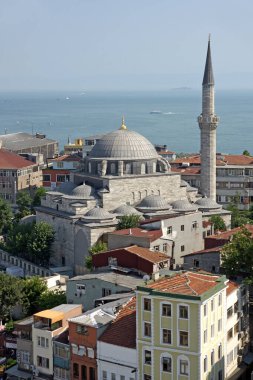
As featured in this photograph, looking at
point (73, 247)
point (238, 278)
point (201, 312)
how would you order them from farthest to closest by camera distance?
point (73, 247) → point (238, 278) → point (201, 312)

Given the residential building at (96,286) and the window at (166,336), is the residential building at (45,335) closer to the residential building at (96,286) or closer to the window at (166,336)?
the residential building at (96,286)

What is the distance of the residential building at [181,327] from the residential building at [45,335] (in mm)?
2869

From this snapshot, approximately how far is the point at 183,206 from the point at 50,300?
425 inches

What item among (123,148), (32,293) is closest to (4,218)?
(123,148)

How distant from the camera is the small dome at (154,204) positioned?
3291 centimetres

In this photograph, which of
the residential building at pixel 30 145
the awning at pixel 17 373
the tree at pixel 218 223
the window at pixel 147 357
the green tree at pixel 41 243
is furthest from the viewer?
the residential building at pixel 30 145

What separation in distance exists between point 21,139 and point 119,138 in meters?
37.4

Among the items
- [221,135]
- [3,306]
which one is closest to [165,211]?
[3,306]

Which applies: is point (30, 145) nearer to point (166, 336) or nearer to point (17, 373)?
point (17, 373)

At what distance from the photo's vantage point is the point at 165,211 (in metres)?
32.7

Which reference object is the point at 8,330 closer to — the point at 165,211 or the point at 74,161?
the point at 165,211

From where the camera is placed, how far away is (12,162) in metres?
50.4

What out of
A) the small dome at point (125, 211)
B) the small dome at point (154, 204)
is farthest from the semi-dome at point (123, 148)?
the small dome at point (125, 211)

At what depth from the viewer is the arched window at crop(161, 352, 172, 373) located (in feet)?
55.7
